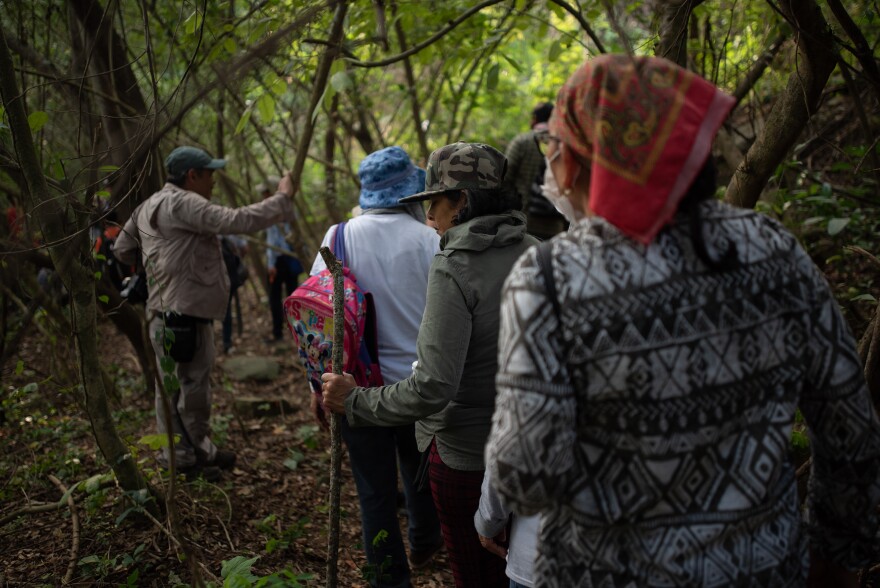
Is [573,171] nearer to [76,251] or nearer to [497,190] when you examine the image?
[497,190]

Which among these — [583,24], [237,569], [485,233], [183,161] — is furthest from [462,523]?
[183,161]

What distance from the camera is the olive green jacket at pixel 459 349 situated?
2295 millimetres

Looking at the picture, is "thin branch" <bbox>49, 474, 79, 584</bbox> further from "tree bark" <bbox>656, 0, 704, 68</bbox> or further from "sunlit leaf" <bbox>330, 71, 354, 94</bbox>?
"tree bark" <bbox>656, 0, 704, 68</bbox>

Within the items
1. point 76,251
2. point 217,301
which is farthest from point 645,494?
point 217,301

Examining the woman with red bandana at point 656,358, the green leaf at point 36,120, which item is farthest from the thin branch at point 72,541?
the woman with red bandana at point 656,358

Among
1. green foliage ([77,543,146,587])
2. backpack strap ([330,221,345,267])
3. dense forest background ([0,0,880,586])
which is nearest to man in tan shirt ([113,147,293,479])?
dense forest background ([0,0,880,586])

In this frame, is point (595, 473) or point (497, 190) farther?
point (497, 190)

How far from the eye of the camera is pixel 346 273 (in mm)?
2998

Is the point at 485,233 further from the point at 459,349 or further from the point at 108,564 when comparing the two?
the point at 108,564

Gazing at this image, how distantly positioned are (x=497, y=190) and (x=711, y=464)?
1.41m

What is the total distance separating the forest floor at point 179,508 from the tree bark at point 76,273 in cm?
12

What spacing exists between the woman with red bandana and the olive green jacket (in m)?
0.90

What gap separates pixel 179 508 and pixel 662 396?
3.20 m

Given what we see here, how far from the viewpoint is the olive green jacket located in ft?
7.53
